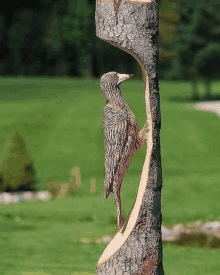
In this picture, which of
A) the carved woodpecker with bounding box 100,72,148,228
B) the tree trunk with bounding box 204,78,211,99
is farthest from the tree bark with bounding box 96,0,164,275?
the tree trunk with bounding box 204,78,211,99

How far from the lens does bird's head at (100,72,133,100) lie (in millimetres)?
4922

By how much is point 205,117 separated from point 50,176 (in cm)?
951

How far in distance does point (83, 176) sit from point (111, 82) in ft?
41.5

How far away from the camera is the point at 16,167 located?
15.1 m

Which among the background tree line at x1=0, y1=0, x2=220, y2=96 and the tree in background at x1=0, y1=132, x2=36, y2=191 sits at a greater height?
the background tree line at x1=0, y1=0, x2=220, y2=96

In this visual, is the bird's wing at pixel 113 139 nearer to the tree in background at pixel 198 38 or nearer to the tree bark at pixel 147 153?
the tree bark at pixel 147 153

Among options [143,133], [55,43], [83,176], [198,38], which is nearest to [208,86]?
[198,38]

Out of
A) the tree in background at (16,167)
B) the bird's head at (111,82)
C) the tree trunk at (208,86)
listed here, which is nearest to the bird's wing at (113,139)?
the bird's head at (111,82)

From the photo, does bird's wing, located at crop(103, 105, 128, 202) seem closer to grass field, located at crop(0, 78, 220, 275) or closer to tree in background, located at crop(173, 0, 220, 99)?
grass field, located at crop(0, 78, 220, 275)

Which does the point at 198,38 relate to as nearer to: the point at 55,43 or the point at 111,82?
the point at 55,43

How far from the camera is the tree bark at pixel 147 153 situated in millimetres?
4801

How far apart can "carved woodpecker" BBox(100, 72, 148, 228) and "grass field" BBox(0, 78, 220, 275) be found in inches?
9.5

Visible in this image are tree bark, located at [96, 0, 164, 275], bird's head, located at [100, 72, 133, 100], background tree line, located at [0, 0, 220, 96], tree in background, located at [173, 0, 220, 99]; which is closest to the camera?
tree bark, located at [96, 0, 164, 275]

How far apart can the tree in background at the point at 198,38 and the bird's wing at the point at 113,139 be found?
84.7 feet
